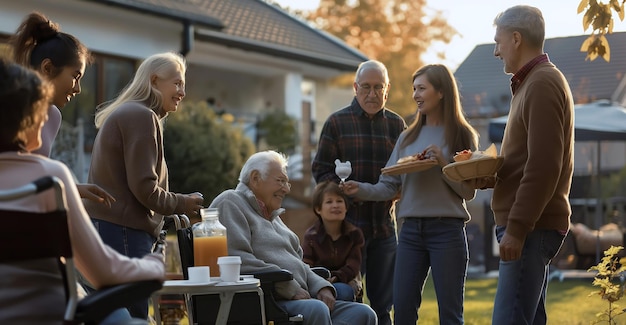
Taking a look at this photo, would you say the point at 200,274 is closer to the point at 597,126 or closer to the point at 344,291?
the point at 344,291

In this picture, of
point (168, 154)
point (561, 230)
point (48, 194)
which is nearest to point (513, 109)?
point (561, 230)

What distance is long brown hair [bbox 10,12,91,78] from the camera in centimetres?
481

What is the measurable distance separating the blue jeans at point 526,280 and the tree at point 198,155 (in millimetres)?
12315

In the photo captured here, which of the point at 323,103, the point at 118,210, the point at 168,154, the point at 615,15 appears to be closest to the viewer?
the point at 118,210

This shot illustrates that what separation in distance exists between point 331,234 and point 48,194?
136 inches

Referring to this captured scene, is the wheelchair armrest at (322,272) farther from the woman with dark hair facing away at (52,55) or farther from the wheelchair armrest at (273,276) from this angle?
the woman with dark hair facing away at (52,55)

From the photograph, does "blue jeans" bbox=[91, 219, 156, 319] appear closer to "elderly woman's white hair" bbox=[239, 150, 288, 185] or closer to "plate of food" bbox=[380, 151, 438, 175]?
"elderly woman's white hair" bbox=[239, 150, 288, 185]

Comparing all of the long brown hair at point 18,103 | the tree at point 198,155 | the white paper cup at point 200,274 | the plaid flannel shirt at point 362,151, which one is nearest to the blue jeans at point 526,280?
the white paper cup at point 200,274

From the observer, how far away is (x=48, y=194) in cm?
333

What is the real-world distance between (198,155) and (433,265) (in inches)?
440

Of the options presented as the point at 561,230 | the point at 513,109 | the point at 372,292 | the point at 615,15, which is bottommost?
the point at 372,292

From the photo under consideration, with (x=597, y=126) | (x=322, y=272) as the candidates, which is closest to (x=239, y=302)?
(x=322, y=272)

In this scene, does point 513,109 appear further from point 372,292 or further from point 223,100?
point 223,100

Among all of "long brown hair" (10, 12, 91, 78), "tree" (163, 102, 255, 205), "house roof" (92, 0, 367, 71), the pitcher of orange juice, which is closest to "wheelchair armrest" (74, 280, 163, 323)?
the pitcher of orange juice
